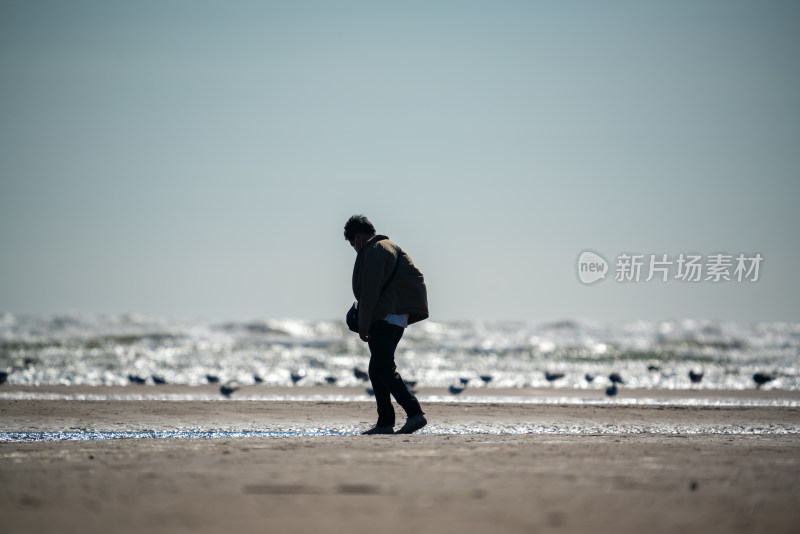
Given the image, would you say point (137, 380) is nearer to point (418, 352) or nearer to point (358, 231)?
point (358, 231)

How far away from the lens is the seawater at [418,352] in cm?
1959

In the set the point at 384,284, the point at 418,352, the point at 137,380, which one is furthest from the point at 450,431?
the point at 418,352

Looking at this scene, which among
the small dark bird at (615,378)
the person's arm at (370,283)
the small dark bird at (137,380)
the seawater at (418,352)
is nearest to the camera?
the person's arm at (370,283)

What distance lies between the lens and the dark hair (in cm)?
699

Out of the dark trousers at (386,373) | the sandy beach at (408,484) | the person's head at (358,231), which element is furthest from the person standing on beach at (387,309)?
the sandy beach at (408,484)

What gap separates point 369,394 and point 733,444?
8.19 m

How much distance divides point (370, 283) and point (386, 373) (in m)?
0.74

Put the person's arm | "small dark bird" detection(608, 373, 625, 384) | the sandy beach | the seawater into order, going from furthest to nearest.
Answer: the seawater
"small dark bird" detection(608, 373, 625, 384)
the person's arm
the sandy beach

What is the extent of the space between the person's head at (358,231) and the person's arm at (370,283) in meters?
0.35

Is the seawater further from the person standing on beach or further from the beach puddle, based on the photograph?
the person standing on beach

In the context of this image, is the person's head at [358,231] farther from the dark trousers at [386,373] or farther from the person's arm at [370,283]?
the dark trousers at [386,373]

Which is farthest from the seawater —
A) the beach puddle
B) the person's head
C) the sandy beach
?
the sandy beach

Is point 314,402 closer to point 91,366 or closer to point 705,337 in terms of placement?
point 91,366

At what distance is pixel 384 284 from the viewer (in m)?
6.70
